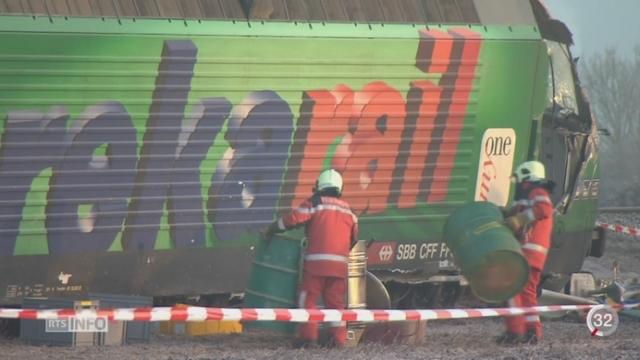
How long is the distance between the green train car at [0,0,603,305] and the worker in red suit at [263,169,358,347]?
3.85 ft

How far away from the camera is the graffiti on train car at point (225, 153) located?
11.8 m

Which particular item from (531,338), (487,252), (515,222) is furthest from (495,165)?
(487,252)

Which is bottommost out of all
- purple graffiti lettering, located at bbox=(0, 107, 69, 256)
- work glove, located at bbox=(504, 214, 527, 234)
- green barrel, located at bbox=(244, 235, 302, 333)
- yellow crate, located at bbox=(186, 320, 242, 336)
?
yellow crate, located at bbox=(186, 320, 242, 336)

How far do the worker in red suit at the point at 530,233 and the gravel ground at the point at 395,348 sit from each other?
20 cm

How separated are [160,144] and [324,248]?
1736 mm

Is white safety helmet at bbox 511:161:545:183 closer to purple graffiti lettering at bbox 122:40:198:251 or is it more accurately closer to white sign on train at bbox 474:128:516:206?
white sign on train at bbox 474:128:516:206

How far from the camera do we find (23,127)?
11.6m

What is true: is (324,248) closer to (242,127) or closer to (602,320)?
(242,127)

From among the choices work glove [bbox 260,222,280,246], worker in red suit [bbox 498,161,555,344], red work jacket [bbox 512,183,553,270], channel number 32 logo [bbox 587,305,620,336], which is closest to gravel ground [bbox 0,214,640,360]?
channel number 32 logo [bbox 587,305,620,336]

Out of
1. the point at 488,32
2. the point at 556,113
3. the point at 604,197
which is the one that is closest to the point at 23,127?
the point at 488,32

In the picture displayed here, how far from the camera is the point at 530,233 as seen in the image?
40.3 feet

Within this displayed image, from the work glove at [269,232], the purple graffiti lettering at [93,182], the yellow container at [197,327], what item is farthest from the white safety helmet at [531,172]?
the purple graffiti lettering at [93,182]

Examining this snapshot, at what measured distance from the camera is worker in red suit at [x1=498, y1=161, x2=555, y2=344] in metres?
12.1

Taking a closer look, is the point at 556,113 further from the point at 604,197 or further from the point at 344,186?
the point at 604,197
